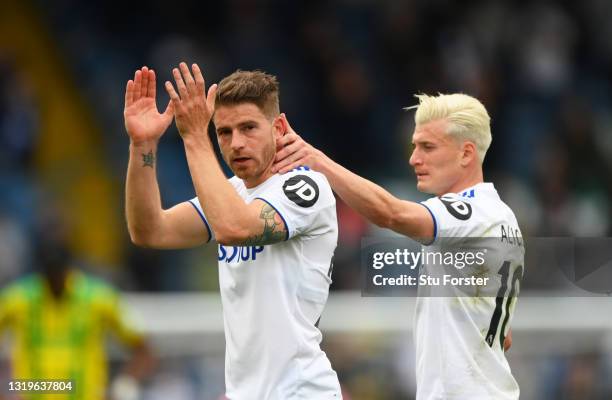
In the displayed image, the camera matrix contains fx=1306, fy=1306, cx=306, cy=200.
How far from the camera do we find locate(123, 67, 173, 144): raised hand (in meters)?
5.43

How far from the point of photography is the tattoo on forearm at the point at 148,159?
5.46 meters

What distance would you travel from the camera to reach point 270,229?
5113 mm

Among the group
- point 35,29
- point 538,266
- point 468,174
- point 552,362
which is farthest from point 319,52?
point 468,174

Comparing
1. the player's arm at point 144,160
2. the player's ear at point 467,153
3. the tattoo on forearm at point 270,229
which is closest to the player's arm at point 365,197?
the tattoo on forearm at point 270,229

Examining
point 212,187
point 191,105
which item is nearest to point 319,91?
point 191,105

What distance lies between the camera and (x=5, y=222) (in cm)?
1262

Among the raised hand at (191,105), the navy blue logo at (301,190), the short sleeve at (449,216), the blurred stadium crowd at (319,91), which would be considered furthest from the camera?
the blurred stadium crowd at (319,91)

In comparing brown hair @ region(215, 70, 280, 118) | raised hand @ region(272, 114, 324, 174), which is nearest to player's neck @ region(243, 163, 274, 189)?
raised hand @ region(272, 114, 324, 174)

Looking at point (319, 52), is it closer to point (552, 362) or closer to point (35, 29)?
point (35, 29)

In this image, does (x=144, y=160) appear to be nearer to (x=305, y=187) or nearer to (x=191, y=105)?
(x=191, y=105)

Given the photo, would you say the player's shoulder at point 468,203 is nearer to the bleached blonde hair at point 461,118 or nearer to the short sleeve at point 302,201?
the bleached blonde hair at point 461,118

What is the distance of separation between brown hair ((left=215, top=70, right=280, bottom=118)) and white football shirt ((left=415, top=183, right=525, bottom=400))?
0.82 m

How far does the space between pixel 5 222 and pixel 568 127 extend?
588 cm

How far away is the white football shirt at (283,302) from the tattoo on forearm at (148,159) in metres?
0.47
